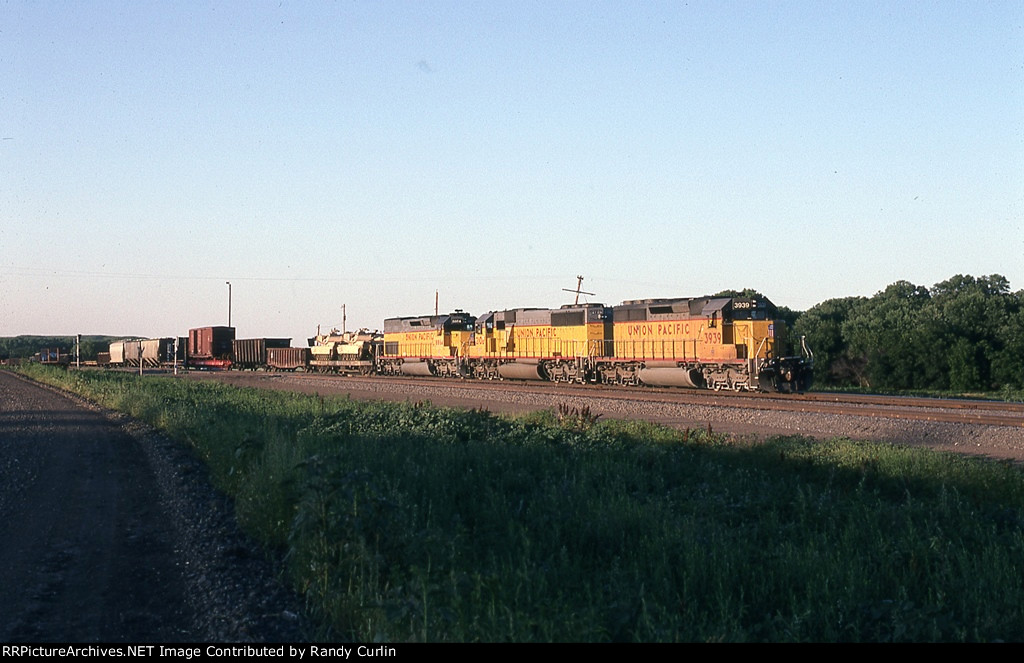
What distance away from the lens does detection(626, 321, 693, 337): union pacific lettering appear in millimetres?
29797

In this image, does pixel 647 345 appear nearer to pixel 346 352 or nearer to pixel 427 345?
pixel 427 345

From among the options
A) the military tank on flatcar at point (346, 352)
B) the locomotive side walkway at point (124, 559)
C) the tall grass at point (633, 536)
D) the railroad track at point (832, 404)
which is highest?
the military tank on flatcar at point (346, 352)

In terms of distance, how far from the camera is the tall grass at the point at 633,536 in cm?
615

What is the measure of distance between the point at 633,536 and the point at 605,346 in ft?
82.2

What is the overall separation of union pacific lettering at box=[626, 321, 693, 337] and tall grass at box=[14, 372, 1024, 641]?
48.6 ft

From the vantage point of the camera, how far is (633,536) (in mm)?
8891

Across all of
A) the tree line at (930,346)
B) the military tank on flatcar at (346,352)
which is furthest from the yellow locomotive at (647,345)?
the tree line at (930,346)

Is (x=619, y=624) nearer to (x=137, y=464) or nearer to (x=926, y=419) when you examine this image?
(x=137, y=464)

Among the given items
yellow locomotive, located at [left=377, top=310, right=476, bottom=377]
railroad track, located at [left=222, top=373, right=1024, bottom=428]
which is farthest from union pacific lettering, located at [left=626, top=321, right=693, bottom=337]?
yellow locomotive, located at [left=377, top=310, right=476, bottom=377]

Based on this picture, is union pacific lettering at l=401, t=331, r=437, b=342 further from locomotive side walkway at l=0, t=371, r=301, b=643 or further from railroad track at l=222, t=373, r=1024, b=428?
locomotive side walkway at l=0, t=371, r=301, b=643

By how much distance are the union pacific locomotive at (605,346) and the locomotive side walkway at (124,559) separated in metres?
18.1

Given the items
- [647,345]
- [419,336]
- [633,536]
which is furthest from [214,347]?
[633,536]

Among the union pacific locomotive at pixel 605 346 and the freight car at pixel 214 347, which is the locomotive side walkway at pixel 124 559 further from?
the freight car at pixel 214 347

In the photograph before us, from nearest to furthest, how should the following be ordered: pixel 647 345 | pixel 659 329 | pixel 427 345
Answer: pixel 659 329
pixel 647 345
pixel 427 345
